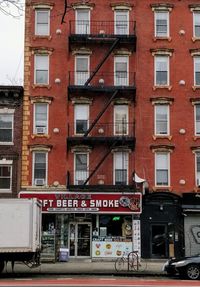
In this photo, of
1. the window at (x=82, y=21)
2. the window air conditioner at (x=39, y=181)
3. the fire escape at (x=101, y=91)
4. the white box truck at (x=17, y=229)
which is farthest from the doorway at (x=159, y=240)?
the window at (x=82, y=21)

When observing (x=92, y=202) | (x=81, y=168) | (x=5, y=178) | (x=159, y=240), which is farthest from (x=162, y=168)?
(x=5, y=178)

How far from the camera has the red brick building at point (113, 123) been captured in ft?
116

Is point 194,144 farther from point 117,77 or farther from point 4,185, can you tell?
point 4,185

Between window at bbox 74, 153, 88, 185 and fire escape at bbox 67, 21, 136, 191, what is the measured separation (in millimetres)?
293

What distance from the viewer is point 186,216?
35.2m

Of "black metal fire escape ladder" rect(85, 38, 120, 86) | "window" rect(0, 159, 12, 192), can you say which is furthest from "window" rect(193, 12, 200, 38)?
"window" rect(0, 159, 12, 192)

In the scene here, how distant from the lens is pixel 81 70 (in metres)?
37.2

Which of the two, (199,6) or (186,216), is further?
(199,6)

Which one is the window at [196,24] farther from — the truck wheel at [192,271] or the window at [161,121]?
the truck wheel at [192,271]

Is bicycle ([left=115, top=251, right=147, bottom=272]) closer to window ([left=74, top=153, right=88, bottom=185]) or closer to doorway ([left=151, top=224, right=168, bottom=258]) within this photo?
doorway ([left=151, top=224, right=168, bottom=258])

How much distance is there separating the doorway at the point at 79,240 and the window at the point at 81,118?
5923 mm

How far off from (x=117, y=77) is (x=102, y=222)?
9.31 meters

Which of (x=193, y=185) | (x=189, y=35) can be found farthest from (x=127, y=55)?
(x=193, y=185)

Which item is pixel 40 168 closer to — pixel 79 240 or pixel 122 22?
pixel 79 240
